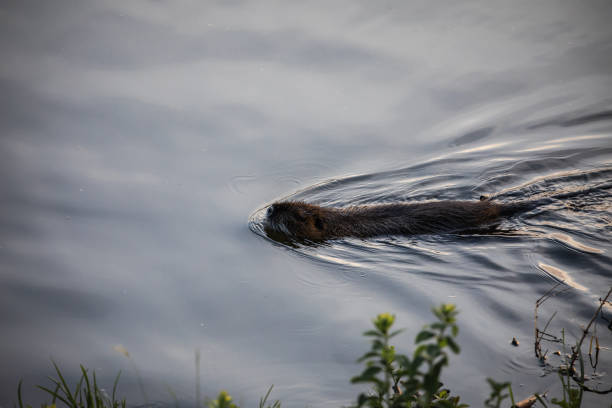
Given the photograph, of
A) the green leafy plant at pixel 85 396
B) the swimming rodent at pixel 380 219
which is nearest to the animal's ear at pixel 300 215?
the swimming rodent at pixel 380 219

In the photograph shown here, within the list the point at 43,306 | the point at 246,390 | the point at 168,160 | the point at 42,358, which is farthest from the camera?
the point at 168,160

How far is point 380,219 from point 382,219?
0.02 m

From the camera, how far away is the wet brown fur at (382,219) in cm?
551

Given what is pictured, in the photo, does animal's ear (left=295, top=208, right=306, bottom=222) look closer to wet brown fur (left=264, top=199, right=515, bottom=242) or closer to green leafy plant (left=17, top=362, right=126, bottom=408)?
wet brown fur (left=264, top=199, right=515, bottom=242)

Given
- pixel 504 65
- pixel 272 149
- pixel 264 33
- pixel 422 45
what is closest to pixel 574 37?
pixel 504 65

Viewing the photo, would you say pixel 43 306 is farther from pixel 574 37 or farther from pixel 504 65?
pixel 574 37

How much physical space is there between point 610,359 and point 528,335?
19.4 inches

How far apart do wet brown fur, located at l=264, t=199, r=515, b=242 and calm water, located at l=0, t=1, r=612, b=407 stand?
0.17m

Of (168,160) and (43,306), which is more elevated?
(168,160)

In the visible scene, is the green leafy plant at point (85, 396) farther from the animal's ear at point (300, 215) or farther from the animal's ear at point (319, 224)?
the animal's ear at point (319, 224)

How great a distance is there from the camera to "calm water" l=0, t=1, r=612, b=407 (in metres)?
3.85

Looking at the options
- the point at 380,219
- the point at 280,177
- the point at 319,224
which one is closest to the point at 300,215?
the point at 319,224

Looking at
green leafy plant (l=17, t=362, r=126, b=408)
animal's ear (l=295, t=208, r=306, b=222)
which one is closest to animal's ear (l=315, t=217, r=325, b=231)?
animal's ear (l=295, t=208, r=306, b=222)

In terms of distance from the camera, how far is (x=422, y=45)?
8578mm
